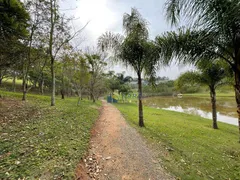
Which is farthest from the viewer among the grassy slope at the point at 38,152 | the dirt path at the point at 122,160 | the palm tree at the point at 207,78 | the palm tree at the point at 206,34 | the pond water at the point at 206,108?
the pond water at the point at 206,108

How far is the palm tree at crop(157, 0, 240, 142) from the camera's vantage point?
2469 mm

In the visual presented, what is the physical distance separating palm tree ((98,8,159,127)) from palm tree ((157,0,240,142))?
1.76 meters

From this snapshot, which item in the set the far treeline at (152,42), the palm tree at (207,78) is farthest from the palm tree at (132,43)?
the palm tree at (207,78)

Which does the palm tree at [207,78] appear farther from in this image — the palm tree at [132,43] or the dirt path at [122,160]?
the dirt path at [122,160]

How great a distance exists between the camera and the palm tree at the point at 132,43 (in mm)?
5816

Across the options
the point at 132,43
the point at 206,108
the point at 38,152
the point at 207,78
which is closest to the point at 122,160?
the point at 38,152

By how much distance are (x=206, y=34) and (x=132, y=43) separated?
3378mm

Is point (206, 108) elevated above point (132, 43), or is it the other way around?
point (132, 43)

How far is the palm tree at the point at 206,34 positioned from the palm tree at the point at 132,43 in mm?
1760

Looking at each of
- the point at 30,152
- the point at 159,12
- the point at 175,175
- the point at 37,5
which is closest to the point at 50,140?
the point at 30,152

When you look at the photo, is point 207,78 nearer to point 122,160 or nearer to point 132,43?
point 132,43

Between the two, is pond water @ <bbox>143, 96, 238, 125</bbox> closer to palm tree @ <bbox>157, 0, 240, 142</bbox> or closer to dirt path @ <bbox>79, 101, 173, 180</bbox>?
palm tree @ <bbox>157, 0, 240, 142</bbox>

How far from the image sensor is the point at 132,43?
5.85 meters

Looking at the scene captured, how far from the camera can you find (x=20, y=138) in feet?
11.3
